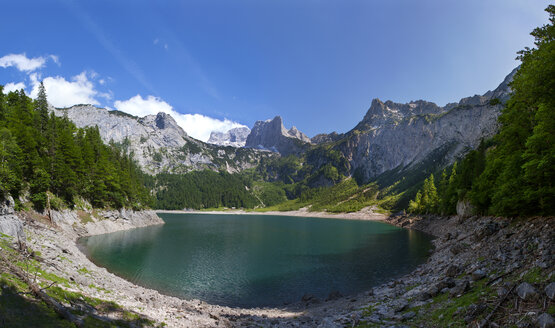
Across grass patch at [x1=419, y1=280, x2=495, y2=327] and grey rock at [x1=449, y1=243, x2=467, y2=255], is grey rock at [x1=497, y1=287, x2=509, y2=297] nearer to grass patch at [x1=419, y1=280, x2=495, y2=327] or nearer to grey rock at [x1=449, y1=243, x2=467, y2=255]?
grass patch at [x1=419, y1=280, x2=495, y2=327]

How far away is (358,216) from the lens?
199m

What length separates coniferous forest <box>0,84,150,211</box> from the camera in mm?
40688

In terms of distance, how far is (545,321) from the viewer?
335 inches

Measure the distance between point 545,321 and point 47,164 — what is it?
239ft

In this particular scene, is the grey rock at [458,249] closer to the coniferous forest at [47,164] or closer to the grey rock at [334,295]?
the grey rock at [334,295]

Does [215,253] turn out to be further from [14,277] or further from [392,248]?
[14,277]

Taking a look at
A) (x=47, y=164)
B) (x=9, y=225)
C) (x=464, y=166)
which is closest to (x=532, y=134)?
(x=9, y=225)

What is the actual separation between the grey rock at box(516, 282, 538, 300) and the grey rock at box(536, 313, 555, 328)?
2108 mm

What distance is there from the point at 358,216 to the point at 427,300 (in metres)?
191

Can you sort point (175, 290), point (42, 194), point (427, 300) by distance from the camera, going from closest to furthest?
point (427, 300), point (175, 290), point (42, 194)

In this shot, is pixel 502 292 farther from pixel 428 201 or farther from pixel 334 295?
pixel 428 201

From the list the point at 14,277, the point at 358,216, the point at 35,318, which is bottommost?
the point at 358,216

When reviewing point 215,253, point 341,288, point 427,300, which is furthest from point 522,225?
point 215,253

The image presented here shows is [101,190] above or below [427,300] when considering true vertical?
above
